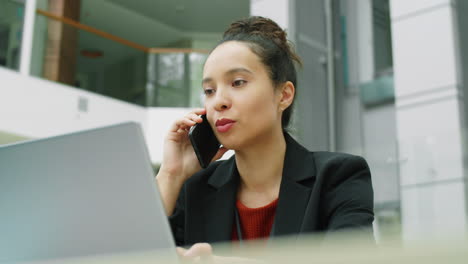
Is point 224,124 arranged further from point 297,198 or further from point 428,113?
point 428,113

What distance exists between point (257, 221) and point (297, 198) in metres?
0.14

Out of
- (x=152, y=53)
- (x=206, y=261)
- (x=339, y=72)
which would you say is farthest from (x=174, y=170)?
(x=152, y=53)

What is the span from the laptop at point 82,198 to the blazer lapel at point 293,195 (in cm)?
72

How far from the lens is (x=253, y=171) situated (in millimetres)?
1663

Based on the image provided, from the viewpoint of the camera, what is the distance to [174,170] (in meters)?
1.74

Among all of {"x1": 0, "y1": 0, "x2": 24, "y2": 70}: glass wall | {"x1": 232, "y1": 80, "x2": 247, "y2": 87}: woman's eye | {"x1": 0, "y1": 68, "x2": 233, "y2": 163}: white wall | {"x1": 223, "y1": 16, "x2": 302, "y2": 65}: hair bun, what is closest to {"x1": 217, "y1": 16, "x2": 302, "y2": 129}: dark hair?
{"x1": 223, "y1": 16, "x2": 302, "y2": 65}: hair bun

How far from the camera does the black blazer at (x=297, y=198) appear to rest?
→ 145 centimetres

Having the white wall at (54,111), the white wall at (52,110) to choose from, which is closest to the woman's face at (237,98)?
the white wall at (54,111)

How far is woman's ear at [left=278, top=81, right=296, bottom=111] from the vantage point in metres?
1.78

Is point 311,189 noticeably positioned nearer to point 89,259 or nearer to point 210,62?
point 210,62

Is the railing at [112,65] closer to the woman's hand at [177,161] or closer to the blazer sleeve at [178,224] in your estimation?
the woman's hand at [177,161]

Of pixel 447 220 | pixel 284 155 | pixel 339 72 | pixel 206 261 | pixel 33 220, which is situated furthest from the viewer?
pixel 339 72

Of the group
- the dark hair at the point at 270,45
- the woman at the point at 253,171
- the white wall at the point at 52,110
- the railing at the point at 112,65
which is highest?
the railing at the point at 112,65

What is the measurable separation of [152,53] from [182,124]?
9108 millimetres
